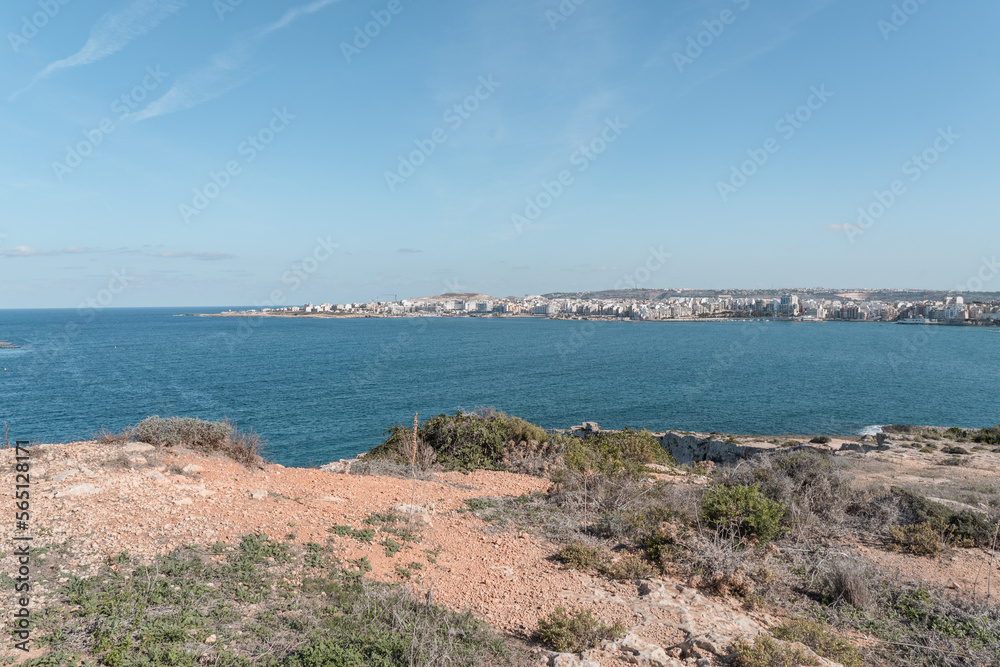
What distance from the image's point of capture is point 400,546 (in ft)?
24.9

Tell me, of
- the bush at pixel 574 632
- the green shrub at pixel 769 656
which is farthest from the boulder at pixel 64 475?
the green shrub at pixel 769 656

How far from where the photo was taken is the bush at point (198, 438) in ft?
36.4

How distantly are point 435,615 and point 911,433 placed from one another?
34.5 meters

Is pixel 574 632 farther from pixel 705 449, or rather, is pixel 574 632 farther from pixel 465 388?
pixel 465 388

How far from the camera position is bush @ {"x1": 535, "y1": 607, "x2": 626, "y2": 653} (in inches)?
205

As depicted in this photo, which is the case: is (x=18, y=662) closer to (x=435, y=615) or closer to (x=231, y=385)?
(x=435, y=615)

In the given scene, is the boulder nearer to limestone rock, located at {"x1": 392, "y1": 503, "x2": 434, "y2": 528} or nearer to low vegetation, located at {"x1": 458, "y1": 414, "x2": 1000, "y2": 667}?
limestone rock, located at {"x1": 392, "y1": 503, "x2": 434, "y2": 528}

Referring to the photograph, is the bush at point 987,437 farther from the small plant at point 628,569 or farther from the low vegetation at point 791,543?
the small plant at point 628,569

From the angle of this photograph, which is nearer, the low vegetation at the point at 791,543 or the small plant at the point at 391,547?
the low vegetation at the point at 791,543

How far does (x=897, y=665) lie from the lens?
5.34 m

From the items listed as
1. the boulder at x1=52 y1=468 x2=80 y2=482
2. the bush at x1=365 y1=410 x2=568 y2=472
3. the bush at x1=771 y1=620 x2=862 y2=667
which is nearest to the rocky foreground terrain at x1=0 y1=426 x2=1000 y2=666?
the boulder at x1=52 y1=468 x2=80 y2=482

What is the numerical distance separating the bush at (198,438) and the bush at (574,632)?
27.0ft

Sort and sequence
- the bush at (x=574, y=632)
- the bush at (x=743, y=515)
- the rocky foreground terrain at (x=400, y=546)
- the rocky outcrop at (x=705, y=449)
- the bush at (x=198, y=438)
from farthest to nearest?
the rocky outcrop at (x=705, y=449)
the bush at (x=198, y=438)
the bush at (x=743, y=515)
the rocky foreground terrain at (x=400, y=546)
the bush at (x=574, y=632)

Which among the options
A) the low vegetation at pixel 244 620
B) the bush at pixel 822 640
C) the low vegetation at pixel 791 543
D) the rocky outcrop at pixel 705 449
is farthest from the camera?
the rocky outcrop at pixel 705 449
